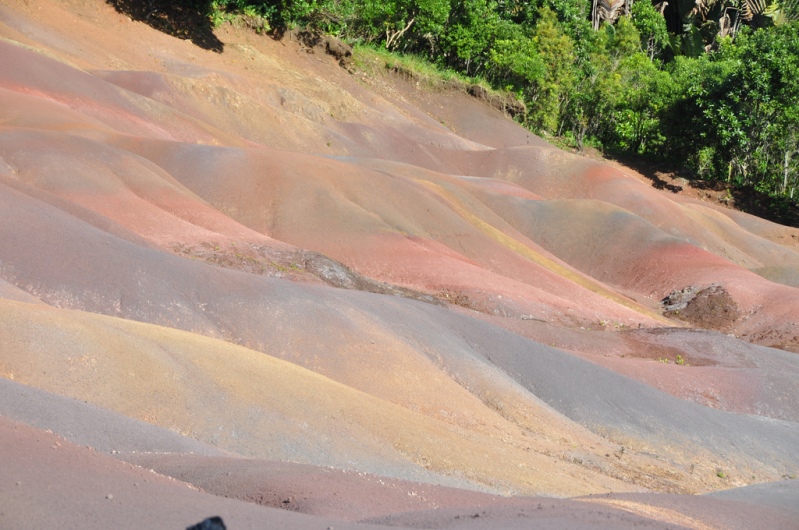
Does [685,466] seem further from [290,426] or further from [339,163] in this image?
[339,163]

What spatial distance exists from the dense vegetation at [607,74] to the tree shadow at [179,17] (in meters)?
1.10

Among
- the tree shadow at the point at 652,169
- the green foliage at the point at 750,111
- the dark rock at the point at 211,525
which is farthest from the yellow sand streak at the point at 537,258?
the dark rock at the point at 211,525

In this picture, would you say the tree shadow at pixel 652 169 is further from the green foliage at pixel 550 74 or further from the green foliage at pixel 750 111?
the green foliage at pixel 550 74

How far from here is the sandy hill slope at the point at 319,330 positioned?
7.45m

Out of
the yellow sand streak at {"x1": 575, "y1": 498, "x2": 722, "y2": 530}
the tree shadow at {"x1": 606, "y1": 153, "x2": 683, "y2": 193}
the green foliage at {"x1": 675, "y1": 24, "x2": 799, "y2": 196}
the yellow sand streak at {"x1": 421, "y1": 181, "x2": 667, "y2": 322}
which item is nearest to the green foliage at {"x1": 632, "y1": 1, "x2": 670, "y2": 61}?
the green foliage at {"x1": 675, "y1": 24, "x2": 799, "y2": 196}

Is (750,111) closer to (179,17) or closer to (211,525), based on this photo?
(179,17)

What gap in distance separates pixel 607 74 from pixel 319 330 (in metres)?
40.8

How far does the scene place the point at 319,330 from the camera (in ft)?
47.6

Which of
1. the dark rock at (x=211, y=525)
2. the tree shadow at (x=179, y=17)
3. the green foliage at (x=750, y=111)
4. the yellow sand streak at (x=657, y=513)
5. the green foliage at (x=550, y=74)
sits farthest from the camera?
the green foliage at (x=550, y=74)

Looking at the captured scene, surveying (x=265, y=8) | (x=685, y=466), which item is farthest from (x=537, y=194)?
(x=685, y=466)

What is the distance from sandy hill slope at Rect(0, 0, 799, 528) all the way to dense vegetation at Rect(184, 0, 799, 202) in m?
9.56

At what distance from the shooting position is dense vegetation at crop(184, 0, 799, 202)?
144ft

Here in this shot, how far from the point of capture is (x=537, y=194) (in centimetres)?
4062

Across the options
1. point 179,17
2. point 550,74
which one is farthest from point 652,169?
point 179,17
